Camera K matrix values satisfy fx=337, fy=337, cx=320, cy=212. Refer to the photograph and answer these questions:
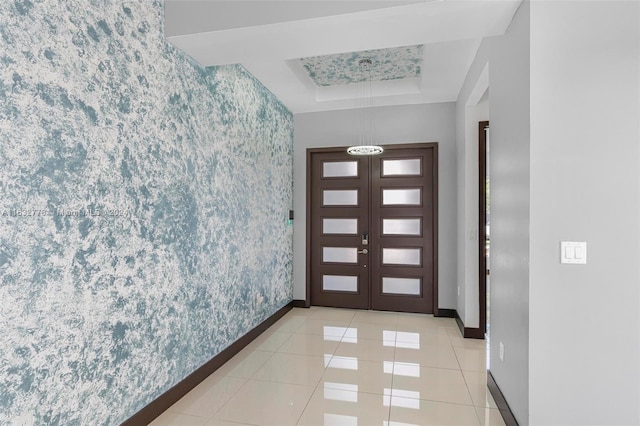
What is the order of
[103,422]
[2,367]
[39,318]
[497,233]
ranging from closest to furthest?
[2,367]
[39,318]
[103,422]
[497,233]

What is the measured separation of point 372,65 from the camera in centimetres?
393

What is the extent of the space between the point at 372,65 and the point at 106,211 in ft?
10.5

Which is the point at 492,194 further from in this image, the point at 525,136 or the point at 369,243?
the point at 369,243

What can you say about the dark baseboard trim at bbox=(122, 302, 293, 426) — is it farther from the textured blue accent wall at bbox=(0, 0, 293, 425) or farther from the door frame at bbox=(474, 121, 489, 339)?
the door frame at bbox=(474, 121, 489, 339)

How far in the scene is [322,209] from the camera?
5164mm

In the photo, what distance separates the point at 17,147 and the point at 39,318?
0.81 metres

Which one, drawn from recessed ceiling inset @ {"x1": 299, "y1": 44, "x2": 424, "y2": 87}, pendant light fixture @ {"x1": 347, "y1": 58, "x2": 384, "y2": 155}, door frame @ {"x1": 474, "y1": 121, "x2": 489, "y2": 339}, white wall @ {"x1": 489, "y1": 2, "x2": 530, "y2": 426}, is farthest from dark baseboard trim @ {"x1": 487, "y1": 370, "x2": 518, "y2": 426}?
recessed ceiling inset @ {"x1": 299, "y1": 44, "x2": 424, "y2": 87}

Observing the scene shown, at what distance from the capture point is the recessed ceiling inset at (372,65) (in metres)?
3.65

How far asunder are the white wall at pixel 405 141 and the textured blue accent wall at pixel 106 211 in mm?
1895
